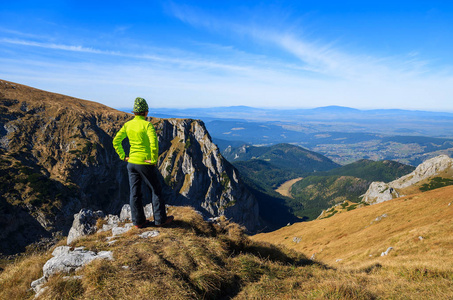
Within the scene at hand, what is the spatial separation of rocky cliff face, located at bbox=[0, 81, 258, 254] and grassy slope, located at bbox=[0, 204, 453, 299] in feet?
309

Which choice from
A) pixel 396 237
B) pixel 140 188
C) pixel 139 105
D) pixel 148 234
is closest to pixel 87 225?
pixel 140 188

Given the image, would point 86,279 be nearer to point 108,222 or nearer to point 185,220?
point 185,220

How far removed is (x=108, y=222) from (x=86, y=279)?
965cm

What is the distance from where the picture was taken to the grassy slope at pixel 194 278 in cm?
577

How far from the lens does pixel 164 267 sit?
668cm

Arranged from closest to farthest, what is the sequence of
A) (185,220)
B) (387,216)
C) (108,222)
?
(185,220), (108,222), (387,216)

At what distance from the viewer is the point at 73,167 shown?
106875mm

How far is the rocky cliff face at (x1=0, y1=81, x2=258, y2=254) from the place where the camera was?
80.4 metres

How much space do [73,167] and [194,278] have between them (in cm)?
12728

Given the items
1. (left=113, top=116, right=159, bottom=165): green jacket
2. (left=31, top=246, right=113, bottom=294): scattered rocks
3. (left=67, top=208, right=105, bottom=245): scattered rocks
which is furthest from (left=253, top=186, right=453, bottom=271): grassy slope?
(left=67, top=208, right=105, bottom=245): scattered rocks

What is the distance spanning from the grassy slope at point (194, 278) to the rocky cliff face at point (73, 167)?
94.1 meters

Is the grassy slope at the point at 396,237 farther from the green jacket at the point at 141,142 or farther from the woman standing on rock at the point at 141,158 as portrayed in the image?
the green jacket at the point at 141,142

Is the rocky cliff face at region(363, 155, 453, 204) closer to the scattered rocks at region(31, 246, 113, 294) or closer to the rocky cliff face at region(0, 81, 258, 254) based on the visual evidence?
the rocky cliff face at region(0, 81, 258, 254)

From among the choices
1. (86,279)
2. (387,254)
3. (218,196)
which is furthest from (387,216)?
(218,196)
